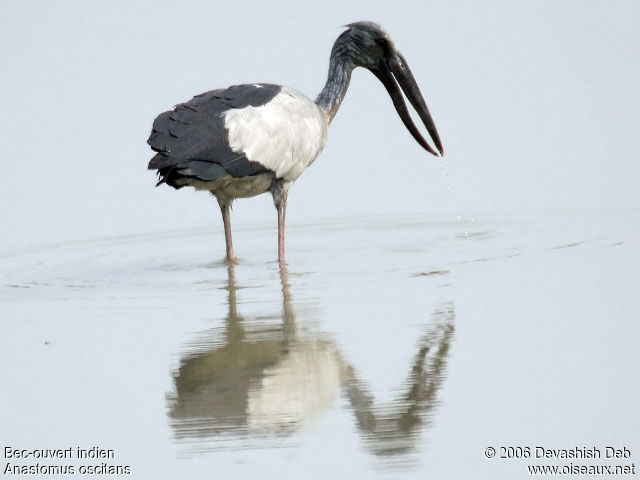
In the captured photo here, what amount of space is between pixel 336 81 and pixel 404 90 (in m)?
0.70

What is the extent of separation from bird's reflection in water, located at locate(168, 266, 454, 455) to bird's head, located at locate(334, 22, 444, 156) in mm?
4141

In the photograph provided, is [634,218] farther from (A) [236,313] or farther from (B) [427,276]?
(A) [236,313]

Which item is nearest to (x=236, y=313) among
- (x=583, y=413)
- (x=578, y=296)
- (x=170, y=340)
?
(x=170, y=340)

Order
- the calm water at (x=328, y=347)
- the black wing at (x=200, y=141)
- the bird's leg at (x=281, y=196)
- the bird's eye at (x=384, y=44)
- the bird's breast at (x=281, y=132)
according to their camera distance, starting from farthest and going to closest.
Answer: the bird's eye at (x=384, y=44) < the bird's leg at (x=281, y=196) < the bird's breast at (x=281, y=132) < the black wing at (x=200, y=141) < the calm water at (x=328, y=347)

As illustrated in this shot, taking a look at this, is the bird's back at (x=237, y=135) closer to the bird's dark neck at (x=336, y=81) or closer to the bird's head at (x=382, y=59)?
the bird's dark neck at (x=336, y=81)

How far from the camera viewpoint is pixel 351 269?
10.1 metres

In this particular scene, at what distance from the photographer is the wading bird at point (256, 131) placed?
9719 mm

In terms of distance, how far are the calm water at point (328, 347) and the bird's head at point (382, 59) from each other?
1.37 meters

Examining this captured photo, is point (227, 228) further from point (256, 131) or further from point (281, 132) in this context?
point (256, 131)

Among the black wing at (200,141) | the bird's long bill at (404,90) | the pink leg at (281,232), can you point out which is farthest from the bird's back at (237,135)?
the bird's long bill at (404,90)

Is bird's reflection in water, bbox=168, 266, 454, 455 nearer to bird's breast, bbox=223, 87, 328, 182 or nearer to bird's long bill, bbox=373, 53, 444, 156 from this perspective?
bird's breast, bbox=223, 87, 328, 182

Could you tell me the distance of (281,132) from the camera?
10.5 meters

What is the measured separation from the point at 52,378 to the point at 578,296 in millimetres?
3344

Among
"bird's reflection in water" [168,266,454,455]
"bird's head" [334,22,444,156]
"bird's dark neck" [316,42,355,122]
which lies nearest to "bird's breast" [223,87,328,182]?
"bird's dark neck" [316,42,355,122]
